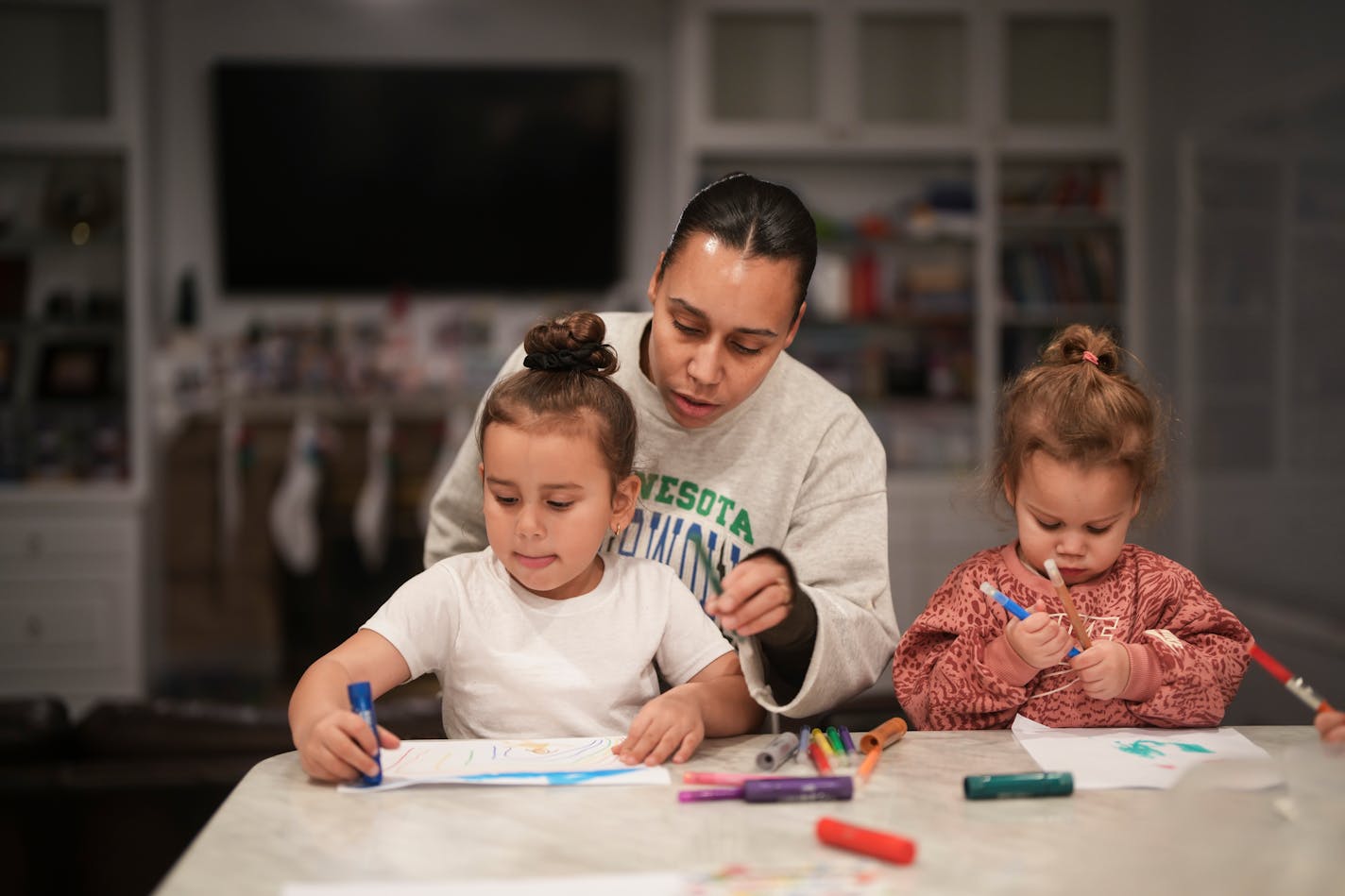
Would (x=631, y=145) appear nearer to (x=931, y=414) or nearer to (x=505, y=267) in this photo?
(x=505, y=267)

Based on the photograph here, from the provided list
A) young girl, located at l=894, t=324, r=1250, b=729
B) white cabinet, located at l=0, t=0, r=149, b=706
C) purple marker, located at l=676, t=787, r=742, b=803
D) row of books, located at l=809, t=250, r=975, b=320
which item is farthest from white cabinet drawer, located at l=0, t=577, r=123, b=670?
purple marker, located at l=676, t=787, r=742, b=803

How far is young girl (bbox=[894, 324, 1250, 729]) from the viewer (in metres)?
1.32

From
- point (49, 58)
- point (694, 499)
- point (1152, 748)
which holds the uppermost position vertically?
point (49, 58)

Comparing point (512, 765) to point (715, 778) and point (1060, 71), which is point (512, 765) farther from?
point (1060, 71)

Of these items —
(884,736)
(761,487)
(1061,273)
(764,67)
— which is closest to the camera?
(884,736)

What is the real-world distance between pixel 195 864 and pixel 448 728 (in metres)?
0.50

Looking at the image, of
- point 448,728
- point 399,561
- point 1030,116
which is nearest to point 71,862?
point 448,728

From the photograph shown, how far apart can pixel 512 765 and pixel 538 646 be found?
0.75ft

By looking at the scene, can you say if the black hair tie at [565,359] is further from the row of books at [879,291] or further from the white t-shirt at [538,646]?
the row of books at [879,291]

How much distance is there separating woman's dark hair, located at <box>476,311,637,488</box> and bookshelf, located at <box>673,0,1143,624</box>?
3399mm

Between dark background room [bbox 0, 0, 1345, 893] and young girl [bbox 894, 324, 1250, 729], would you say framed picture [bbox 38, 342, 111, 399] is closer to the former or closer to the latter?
dark background room [bbox 0, 0, 1345, 893]

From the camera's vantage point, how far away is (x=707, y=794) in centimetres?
108

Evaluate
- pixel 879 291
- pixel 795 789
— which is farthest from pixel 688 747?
pixel 879 291

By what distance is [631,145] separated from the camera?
5223mm
